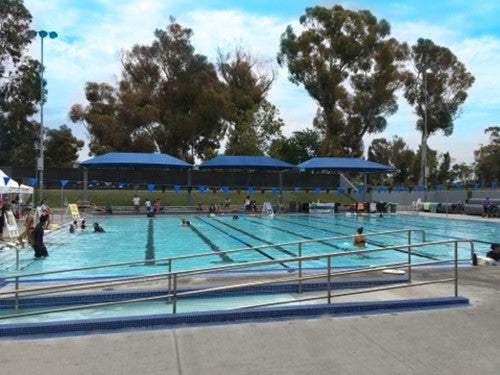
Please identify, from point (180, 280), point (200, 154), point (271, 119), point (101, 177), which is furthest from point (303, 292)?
point (200, 154)

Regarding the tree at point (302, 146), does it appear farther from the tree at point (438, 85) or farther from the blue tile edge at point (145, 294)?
the blue tile edge at point (145, 294)

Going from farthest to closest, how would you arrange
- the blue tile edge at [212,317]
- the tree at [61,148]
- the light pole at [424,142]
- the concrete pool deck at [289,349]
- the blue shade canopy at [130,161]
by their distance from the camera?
the tree at [61,148]
the light pole at [424,142]
the blue shade canopy at [130,161]
the blue tile edge at [212,317]
the concrete pool deck at [289,349]

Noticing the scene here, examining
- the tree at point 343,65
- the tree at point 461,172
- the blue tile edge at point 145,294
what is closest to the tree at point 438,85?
the tree at point 343,65

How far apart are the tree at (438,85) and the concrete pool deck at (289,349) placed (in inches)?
1980

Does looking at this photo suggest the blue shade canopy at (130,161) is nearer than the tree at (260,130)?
Yes

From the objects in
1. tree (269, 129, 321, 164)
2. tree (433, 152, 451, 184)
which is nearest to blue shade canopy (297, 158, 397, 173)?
tree (269, 129, 321, 164)

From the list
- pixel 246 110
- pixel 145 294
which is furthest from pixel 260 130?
pixel 145 294

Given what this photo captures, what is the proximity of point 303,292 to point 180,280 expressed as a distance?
87.9 inches

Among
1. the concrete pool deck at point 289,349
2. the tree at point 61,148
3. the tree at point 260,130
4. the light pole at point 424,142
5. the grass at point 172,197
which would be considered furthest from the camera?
the tree at point 61,148

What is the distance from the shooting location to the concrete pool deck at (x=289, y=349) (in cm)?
424

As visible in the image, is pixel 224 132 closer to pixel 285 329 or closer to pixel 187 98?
pixel 187 98

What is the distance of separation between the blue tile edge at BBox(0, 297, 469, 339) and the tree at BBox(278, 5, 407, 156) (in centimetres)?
4563

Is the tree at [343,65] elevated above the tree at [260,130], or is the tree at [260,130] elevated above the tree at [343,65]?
the tree at [343,65]

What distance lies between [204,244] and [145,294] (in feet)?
29.4
